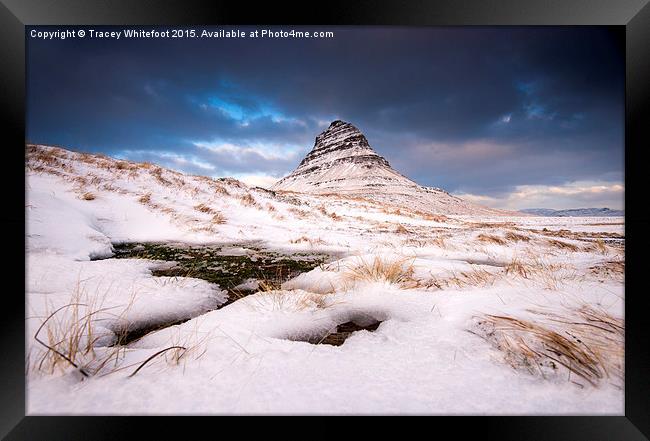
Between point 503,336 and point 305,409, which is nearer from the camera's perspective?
point 305,409

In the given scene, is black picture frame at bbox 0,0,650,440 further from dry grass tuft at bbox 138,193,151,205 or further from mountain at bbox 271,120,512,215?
mountain at bbox 271,120,512,215

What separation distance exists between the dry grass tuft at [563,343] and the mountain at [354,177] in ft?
66.2

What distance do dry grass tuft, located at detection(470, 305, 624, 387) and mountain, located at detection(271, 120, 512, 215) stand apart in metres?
20.2

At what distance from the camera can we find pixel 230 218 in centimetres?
561

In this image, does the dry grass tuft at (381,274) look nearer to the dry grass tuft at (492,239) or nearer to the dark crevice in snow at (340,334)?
the dark crevice in snow at (340,334)

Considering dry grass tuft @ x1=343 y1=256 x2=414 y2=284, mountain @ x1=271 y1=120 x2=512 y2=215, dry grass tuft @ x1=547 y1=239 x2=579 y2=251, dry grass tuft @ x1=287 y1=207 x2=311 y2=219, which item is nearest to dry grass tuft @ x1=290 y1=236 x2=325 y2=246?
dry grass tuft @ x1=343 y1=256 x2=414 y2=284

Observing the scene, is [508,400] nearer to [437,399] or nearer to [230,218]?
[437,399]

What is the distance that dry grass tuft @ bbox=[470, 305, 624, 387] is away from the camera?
3.87 feet

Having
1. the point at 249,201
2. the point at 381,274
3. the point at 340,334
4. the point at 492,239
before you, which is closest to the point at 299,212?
the point at 249,201

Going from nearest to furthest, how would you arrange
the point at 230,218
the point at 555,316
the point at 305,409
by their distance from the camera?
the point at 305,409
the point at 555,316
the point at 230,218

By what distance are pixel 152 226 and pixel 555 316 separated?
515 centimetres

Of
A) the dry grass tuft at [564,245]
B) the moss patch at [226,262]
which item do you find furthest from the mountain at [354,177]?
the moss patch at [226,262]

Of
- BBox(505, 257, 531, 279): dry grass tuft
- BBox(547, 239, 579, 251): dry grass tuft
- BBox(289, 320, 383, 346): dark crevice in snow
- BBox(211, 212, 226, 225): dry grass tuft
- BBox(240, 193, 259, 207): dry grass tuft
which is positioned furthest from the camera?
BBox(240, 193, 259, 207): dry grass tuft
